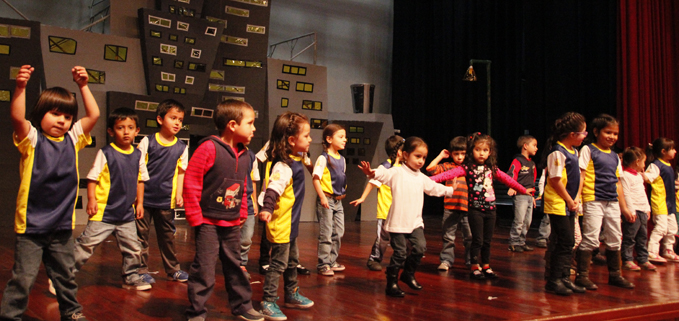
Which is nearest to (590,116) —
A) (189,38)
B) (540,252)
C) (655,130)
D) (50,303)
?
(655,130)

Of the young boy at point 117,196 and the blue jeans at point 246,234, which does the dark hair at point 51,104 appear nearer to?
the young boy at point 117,196

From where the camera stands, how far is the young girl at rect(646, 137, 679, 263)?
17.4 feet

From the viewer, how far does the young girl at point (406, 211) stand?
11.1 ft

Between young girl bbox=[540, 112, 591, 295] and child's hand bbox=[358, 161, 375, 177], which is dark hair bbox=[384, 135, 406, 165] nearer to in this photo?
child's hand bbox=[358, 161, 375, 177]

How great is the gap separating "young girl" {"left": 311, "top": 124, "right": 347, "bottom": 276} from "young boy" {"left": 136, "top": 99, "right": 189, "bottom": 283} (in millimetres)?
1040

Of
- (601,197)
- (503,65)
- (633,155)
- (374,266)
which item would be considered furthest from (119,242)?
(503,65)

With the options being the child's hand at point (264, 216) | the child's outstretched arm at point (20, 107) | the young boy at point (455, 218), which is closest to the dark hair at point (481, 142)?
the young boy at point (455, 218)

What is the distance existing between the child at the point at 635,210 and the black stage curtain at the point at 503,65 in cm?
300

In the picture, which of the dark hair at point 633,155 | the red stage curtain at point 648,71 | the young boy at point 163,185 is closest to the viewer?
the young boy at point 163,185

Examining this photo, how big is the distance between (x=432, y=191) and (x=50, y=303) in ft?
7.81

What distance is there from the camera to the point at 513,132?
399 inches

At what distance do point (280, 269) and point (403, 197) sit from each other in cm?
A: 98

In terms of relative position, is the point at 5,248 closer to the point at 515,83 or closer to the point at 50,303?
the point at 50,303

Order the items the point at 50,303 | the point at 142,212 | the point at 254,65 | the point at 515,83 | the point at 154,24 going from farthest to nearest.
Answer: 1. the point at 515,83
2. the point at 254,65
3. the point at 154,24
4. the point at 142,212
5. the point at 50,303
